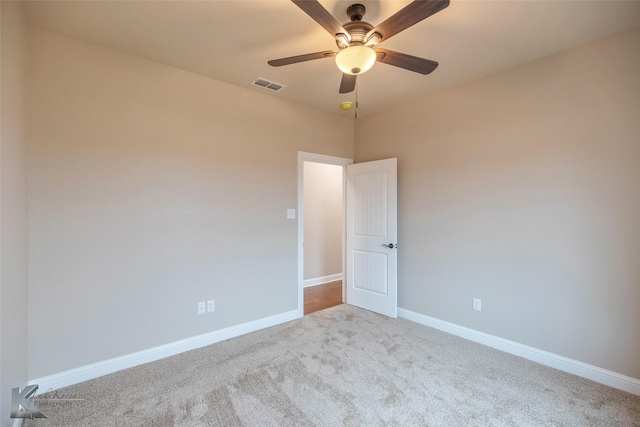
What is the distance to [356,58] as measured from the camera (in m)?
1.78

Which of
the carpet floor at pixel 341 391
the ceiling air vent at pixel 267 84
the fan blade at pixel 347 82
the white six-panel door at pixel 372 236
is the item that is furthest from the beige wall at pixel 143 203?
the fan blade at pixel 347 82

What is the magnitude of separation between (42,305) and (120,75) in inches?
74.7

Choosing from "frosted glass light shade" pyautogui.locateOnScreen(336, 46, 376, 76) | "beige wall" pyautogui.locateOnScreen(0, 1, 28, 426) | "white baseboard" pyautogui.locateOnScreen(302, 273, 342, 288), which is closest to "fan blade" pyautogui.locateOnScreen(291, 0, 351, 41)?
"frosted glass light shade" pyautogui.locateOnScreen(336, 46, 376, 76)

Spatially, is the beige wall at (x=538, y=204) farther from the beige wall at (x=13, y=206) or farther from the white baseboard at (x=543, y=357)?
the beige wall at (x=13, y=206)

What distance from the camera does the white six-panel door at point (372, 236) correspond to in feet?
11.8

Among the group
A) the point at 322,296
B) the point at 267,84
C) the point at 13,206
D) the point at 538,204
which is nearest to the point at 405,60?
the point at 267,84

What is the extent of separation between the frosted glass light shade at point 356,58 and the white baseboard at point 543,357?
277cm

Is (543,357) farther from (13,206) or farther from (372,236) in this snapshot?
(13,206)

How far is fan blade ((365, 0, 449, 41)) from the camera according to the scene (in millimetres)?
1396

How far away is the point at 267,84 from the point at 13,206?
2.27m

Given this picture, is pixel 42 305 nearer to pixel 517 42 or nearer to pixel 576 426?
pixel 576 426

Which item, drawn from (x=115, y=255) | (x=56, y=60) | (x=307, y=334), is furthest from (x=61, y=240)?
(x=307, y=334)

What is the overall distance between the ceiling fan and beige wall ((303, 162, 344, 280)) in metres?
3.26

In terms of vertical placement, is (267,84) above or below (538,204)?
above
